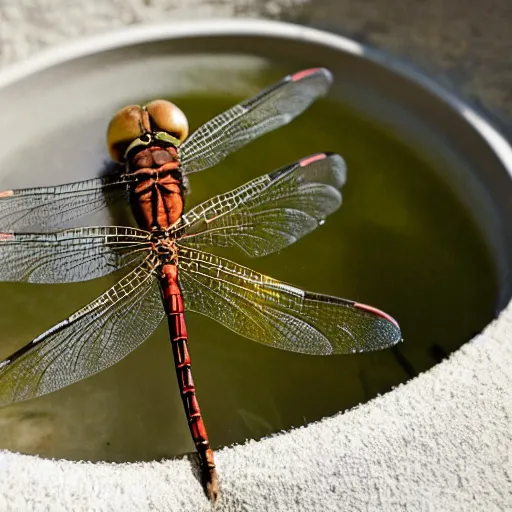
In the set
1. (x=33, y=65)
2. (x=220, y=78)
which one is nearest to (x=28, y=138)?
(x=33, y=65)

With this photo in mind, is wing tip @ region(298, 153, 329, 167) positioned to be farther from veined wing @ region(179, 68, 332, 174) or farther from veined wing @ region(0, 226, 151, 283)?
veined wing @ region(0, 226, 151, 283)

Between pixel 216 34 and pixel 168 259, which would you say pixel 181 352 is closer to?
pixel 168 259

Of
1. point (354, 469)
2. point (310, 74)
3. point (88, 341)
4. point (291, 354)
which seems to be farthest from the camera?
point (310, 74)

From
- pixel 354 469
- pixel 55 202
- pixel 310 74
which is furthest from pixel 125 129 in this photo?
pixel 354 469

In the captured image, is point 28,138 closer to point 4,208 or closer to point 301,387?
point 4,208

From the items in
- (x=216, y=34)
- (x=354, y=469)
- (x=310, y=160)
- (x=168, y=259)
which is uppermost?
(x=216, y=34)

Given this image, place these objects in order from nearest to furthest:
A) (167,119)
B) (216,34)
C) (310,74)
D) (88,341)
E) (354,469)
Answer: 1. (354,469)
2. (88,341)
3. (167,119)
4. (310,74)
5. (216,34)
